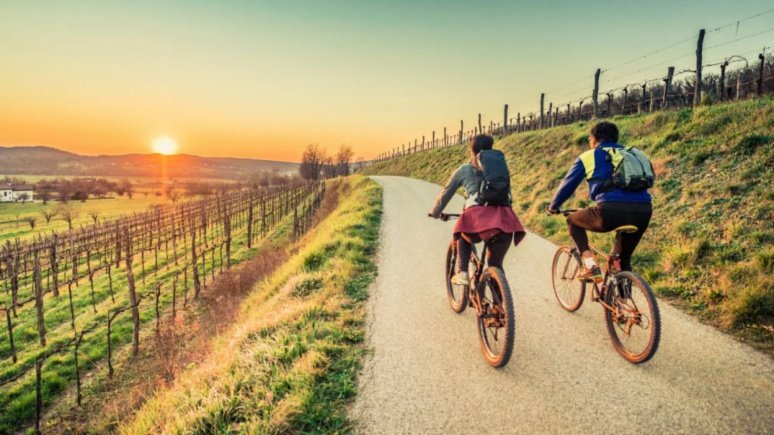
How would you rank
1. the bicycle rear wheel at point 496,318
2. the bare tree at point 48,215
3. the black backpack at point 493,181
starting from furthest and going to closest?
the bare tree at point 48,215 < the black backpack at point 493,181 < the bicycle rear wheel at point 496,318

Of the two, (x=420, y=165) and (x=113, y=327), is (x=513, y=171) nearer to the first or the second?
(x=113, y=327)

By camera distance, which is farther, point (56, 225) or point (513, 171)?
point (56, 225)

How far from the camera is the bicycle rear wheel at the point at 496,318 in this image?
12.1 ft

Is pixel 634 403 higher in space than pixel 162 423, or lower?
higher

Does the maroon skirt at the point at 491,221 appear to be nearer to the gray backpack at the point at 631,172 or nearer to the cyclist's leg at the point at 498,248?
the cyclist's leg at the point at 498,248

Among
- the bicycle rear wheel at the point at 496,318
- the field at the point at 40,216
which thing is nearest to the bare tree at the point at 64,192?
the field at the point at 40,216

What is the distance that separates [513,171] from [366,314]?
57.0 feet

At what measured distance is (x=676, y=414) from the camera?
312 cm

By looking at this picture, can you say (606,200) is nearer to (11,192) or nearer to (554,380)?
(554,380)

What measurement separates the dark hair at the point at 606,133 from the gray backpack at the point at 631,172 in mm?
314

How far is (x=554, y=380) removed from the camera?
368cm

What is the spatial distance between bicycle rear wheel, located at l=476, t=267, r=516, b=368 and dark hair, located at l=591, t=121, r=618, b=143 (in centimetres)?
183

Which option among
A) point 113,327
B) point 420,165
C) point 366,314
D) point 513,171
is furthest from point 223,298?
point 420,165

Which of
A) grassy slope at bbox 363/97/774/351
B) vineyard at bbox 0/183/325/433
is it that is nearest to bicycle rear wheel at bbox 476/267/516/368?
grassy slope at bbox 363/97/774/351
